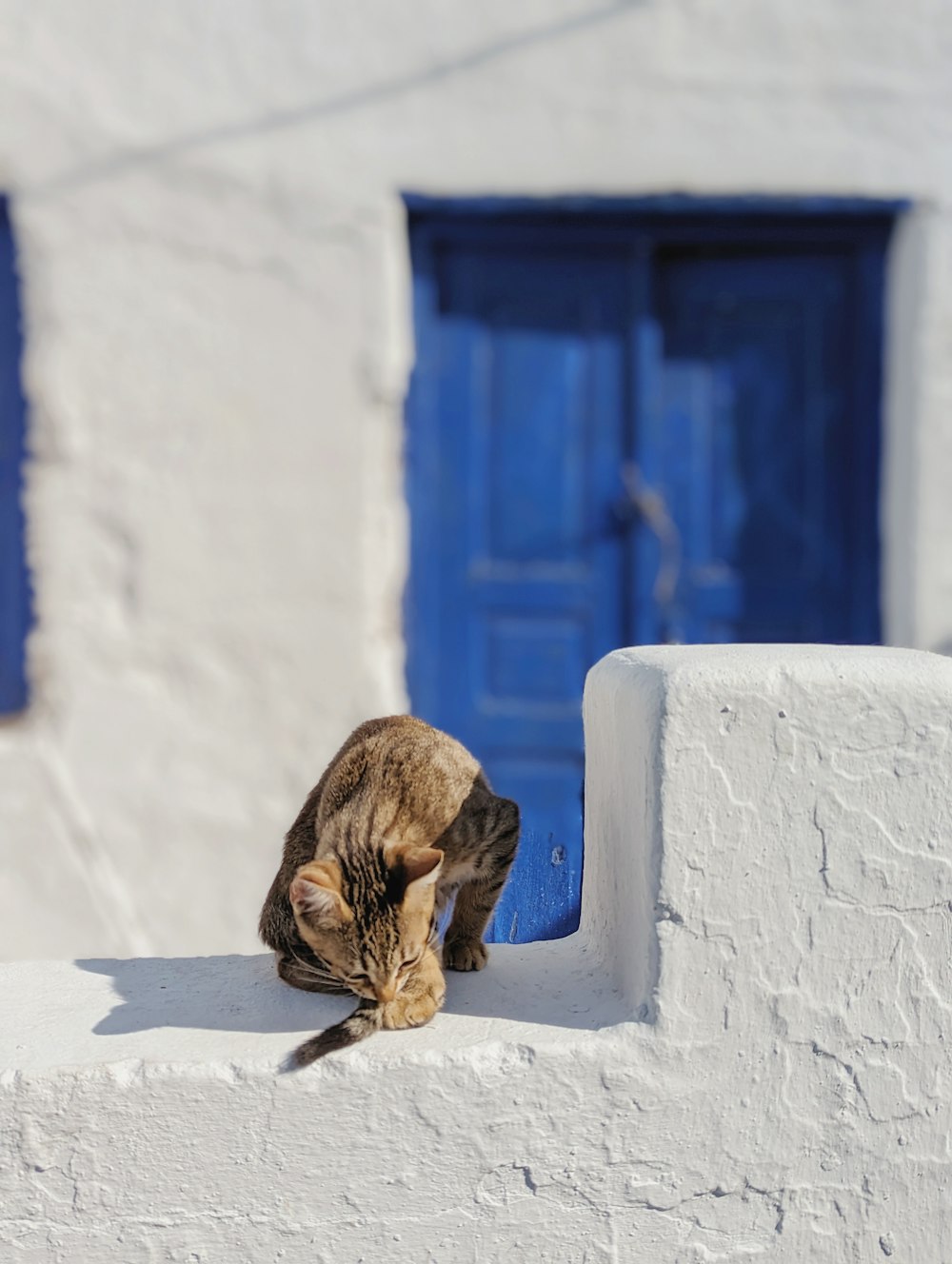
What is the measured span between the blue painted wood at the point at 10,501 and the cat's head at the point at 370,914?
9.18 ft

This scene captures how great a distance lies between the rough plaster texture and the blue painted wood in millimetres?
84

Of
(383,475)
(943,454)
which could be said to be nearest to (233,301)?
(383,475)

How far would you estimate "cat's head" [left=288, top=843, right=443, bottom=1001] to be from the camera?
5.01 feet

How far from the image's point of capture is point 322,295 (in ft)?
12.9

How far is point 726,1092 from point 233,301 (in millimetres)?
3138

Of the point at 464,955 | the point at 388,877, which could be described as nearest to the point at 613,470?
the point at 464,955

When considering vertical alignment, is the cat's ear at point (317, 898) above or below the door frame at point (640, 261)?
below

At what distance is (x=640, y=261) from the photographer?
13.3 ft

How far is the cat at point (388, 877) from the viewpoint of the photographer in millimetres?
1532

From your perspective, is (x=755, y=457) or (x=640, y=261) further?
(x=755, y=457)

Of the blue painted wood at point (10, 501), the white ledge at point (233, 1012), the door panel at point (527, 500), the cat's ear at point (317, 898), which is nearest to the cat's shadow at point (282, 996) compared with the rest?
the white ledge at point (233, 1012)

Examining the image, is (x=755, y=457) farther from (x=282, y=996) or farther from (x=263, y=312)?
(x=282, y=996)

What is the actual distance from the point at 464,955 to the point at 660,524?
2604 millimetres

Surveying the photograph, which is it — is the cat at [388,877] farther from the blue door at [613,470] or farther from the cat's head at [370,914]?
the blue door at [613,470]
